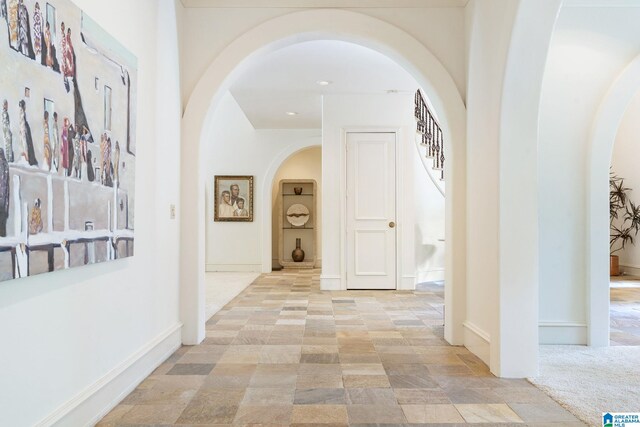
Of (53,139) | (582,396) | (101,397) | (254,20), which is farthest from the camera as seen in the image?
(254,20)

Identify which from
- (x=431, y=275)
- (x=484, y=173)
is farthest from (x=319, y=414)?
(x=431, y=275)

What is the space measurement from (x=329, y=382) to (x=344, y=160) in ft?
15.6

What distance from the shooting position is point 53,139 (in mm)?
2043

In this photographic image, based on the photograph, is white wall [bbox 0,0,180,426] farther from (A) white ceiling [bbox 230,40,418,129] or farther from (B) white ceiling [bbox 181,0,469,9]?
(A) white ceiling [bbox 230,40,418,129]

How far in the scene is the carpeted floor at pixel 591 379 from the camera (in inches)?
103

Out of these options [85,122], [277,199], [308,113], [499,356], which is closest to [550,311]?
[499,356]

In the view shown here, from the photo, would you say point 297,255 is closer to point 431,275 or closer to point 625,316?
point 431,275

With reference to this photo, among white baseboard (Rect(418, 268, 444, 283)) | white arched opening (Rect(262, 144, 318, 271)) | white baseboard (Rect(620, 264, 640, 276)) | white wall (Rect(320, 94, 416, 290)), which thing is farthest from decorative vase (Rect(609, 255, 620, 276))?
white arched opening (Rect(262, 144, 318, 271))

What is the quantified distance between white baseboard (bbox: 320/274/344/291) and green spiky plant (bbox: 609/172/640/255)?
5647 mm

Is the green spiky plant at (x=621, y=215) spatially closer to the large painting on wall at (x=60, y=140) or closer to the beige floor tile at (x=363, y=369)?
the beige floor tile at (x=363, y=369)

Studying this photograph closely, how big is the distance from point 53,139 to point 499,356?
286cm

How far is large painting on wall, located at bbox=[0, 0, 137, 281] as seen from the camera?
1772 mm

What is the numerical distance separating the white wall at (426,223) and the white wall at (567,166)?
3.87m

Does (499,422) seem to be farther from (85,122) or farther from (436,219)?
(436,219)
